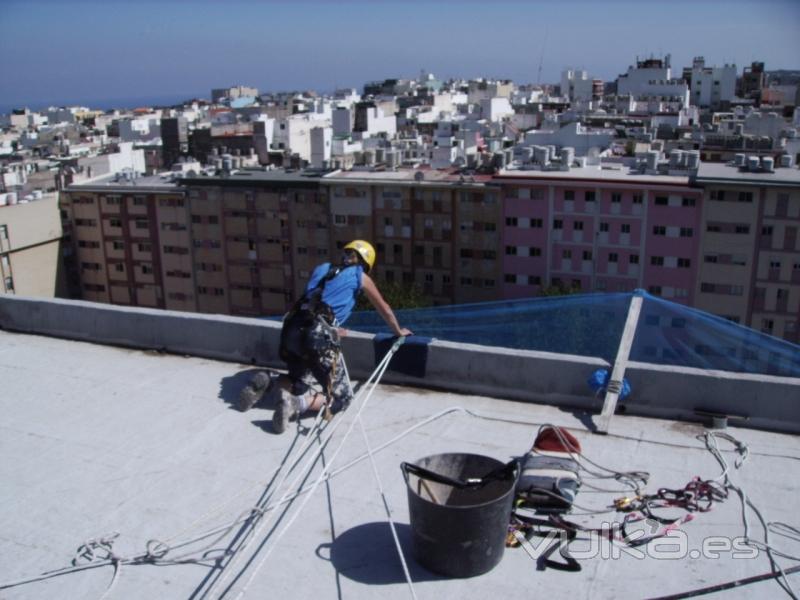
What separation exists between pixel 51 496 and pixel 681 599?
3.29 meters

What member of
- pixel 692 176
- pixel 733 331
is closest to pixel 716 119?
pixel 692 176

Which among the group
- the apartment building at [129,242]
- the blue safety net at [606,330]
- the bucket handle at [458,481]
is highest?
the bucket handle at [458,481]

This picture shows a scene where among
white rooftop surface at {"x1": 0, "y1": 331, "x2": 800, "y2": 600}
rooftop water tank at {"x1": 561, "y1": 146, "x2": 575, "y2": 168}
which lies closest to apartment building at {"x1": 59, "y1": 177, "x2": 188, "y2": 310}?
rooftop water tank at {"x1": 561, "y1": 146, "x2": 575, "y2": 168}

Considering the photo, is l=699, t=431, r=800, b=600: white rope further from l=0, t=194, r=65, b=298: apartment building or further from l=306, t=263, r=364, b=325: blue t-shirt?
l=0, t=194, r=65, b=298: apartment building

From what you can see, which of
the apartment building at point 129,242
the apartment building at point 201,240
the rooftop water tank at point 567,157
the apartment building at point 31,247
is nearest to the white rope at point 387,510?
the rooftop water tank at point 567,157

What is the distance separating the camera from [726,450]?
16.0 ft

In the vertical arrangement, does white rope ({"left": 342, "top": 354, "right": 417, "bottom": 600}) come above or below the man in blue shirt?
below

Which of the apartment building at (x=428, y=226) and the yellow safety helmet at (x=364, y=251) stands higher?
the yellow safety helmet at (x=364, y=251)

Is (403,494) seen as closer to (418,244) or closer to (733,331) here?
(733,331)

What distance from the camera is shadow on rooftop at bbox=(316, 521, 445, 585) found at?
3.77 m

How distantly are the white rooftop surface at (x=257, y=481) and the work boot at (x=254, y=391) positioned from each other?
0.27ft

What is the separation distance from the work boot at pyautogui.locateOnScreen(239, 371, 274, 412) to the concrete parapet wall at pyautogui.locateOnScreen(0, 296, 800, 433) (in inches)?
25.1

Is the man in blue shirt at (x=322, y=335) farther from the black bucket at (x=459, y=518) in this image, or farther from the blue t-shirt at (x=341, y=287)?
the black bucket at (x=459, y=518)

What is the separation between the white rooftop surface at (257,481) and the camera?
375cm
